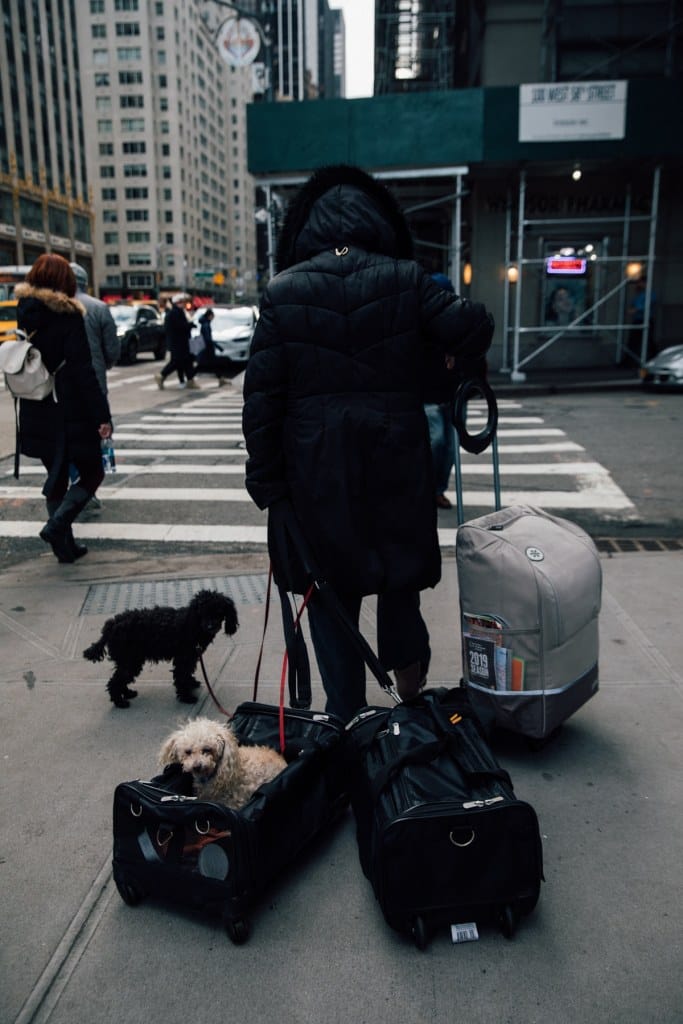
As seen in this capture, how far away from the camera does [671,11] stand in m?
17.0

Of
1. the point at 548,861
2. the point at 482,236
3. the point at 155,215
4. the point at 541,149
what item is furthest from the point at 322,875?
the point at 155,215

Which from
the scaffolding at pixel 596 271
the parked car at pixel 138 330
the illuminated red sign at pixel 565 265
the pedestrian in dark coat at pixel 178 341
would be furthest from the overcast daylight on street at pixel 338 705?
the parked car at pixel 138 330

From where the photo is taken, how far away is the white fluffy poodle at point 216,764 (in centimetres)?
249

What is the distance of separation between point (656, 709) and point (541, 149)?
50.2 ft

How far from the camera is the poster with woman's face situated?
1916 cm

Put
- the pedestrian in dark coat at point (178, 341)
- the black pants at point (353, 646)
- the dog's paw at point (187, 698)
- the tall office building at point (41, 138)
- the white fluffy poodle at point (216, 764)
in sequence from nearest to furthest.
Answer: the white fluffy poodle at point (216, 764), the black pants at point (353, 646), the dog's paw at point (187, 698), the pedestrian in dark coat at point (178, 341), the tall office building at point (41, 138)

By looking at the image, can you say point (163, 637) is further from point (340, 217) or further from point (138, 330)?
point (138, 330)

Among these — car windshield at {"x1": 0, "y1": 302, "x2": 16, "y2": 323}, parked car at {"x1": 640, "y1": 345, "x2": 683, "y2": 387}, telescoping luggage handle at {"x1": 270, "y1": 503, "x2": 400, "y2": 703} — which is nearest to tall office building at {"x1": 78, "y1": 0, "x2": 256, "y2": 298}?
car windshield at {"x1": 0, "y1": 302, "x2": 16, "y2": 323}

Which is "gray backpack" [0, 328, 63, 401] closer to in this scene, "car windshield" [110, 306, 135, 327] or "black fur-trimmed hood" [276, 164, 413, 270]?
"black fur-trimmed hood" [276, 164, 413, 270]

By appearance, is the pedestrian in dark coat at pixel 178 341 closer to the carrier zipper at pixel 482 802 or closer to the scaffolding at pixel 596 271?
the scaffolding at pixel 596 271

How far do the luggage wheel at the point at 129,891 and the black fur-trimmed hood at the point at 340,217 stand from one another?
2.08 metres

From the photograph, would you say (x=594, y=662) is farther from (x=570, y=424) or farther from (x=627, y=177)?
(x=627, y=177)

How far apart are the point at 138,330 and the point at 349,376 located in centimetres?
2403

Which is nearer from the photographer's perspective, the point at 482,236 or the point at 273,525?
the point at 273,525
